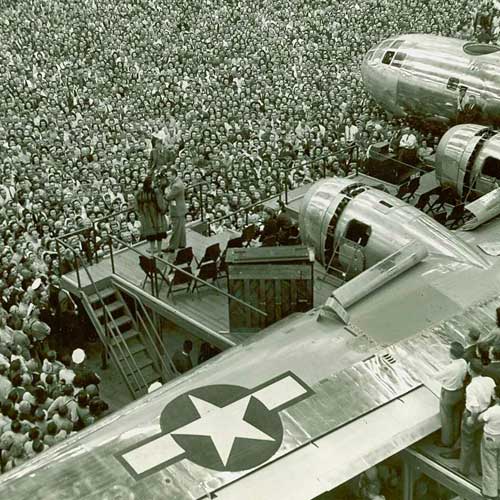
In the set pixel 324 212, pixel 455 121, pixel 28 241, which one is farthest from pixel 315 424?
pixel 455 121

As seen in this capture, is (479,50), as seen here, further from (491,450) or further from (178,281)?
(491,450)

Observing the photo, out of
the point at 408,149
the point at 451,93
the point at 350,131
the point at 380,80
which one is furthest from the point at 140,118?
the point at 451,93

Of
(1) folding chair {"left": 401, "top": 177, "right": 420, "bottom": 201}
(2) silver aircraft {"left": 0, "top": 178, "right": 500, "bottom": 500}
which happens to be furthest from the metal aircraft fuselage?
(2) silver aircraft {"left": 0, "top": 178, "right": 500, "bottom": 500}

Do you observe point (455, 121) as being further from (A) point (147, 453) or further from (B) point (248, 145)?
(A) point (147, 453)

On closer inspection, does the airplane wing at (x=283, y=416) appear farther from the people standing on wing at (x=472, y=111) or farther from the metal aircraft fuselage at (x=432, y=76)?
the metal aircraft fuselage at (x=432, y=76)

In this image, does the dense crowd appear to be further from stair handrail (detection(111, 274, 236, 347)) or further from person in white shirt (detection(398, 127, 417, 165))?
person in white shirt (detection(398, 127, 417, 165))

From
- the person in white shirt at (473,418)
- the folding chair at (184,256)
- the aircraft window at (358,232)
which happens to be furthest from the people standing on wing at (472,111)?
the person in white shirt at (473,418)
